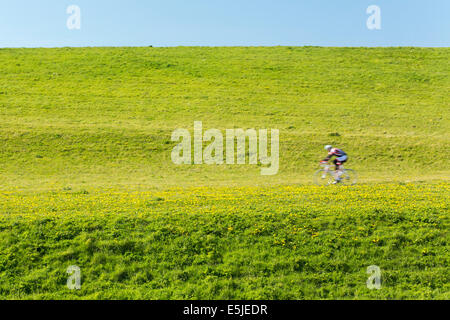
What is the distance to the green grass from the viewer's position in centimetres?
1374

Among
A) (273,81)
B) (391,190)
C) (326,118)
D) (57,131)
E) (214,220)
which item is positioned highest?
(273,81)

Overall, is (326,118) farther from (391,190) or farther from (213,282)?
(213,282)

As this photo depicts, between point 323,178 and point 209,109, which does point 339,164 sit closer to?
point 323,178

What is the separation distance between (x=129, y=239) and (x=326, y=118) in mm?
38284

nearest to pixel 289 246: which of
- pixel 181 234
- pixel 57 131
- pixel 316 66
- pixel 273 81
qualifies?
pixel 181 234

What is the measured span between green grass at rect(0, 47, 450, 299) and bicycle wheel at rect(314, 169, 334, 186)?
0.67m

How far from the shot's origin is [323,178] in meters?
25.1

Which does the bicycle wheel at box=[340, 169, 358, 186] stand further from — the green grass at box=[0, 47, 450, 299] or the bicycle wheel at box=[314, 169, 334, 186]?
the green grass at box=[0, 47, 450, 299]

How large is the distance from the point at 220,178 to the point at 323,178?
28.9ft

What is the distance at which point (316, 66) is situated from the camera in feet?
221

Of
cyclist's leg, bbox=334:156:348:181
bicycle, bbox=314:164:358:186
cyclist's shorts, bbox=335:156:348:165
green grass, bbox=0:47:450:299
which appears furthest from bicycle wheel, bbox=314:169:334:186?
cyclist's shorts, bbox=335:156:348:165

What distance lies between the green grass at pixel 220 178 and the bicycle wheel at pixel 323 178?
0.67m

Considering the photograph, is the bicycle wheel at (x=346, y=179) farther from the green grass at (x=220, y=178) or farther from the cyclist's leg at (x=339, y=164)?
the green grass at (x=220, y=178)

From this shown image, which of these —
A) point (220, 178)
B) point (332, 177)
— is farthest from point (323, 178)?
point (220, 178)
